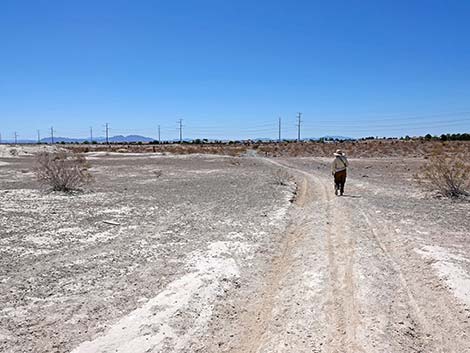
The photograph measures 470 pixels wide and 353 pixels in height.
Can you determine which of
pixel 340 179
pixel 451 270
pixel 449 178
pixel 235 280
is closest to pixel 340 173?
pixel 340 179

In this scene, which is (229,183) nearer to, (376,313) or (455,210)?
(455,210)

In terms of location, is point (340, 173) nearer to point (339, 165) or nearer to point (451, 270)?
point (339, 165)

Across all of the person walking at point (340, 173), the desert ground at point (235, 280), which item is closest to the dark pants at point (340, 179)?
the person walking at point (340, 173)

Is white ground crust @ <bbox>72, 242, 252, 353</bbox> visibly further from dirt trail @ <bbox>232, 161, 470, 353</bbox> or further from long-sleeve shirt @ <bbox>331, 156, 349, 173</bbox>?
long-sleeve shirt @ <bbox>331, 156, 349, 173</bbox>

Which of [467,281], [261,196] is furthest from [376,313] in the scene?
[261,196]

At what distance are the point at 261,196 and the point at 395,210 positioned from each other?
5413 millimetres

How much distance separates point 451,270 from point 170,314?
15.1 feet

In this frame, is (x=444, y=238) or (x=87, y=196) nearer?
(x=444, y=238)

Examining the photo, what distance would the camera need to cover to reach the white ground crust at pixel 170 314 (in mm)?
5004

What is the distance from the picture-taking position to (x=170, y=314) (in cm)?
581

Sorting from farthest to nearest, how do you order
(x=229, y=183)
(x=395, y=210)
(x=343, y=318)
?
(x=229, y=183), (x=395, y=210), (x=343, y=318)

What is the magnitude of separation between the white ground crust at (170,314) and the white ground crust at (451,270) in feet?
10.8

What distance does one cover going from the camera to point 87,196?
17469 millimetres

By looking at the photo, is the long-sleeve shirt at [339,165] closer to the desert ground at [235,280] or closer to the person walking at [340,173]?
the person walking at [340,173]
